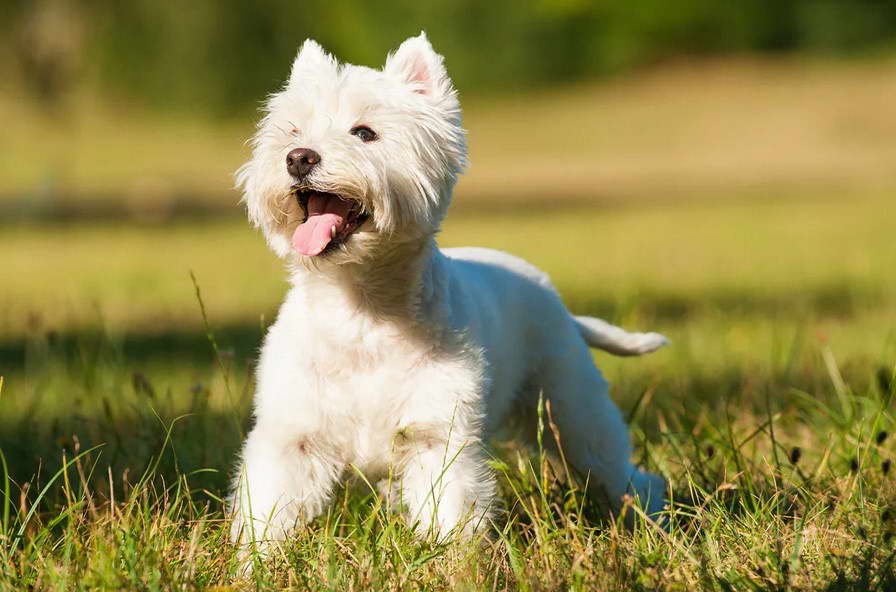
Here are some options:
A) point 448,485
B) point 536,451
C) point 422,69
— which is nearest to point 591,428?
point 536,451

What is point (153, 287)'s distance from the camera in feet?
37.4

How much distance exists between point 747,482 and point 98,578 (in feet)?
6.79

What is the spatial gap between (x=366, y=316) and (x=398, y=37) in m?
38.1

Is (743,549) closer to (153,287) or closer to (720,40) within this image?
(153,287)

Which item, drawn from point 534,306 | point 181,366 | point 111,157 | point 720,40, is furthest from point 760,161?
point 534,306

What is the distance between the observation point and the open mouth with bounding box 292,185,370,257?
3746mm

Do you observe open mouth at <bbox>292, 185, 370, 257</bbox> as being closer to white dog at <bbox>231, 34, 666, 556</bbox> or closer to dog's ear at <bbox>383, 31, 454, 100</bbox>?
white dog at <bbox>231, 34, 666, 556</bbox>

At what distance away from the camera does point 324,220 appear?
379cm

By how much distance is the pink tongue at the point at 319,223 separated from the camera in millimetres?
3744

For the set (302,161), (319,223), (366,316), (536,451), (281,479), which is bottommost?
(536,451)

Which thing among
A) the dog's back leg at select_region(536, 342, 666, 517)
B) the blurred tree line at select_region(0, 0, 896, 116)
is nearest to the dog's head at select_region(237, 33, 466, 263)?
the dog's back leg at select_region(536, 342, 666, 517)

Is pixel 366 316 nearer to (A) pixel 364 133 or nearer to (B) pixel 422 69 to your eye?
(A) pixel 364 133

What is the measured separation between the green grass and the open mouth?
27.7 inches

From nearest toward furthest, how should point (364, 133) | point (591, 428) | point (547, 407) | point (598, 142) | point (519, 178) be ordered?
1. point (547, 407)
2. point (364, 133)
3. point (591, 428)
4. point (519, 178)
5. point (598, 142)
